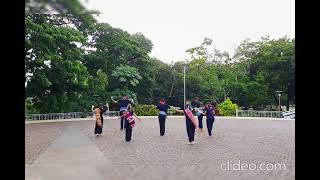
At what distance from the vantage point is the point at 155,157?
6289 millimetres

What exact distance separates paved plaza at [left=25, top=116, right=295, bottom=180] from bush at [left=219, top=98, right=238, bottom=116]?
7162mm

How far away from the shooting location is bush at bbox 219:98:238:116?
55.4ft

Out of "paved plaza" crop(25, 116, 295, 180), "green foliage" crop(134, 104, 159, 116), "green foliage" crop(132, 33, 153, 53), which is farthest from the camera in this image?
"green foliage" crop(132, 33, 153, 53)

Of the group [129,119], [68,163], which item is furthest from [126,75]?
[68,163]

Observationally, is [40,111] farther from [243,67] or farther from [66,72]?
[243,67]

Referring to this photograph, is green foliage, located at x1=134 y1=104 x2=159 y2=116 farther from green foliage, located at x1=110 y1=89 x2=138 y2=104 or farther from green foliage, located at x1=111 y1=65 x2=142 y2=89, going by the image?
green foliage, located at x1=111 y1=65 x2=142 y2=89

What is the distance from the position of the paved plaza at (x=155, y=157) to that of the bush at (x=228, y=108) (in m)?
7.16

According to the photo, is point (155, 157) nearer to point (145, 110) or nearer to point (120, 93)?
point (120, 93)

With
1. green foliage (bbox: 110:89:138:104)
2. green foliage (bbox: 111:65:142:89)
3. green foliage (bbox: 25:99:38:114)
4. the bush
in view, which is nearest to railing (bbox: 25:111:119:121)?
green foliage (bbox: 25:99:38:114)

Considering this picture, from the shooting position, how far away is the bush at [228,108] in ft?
55.4
